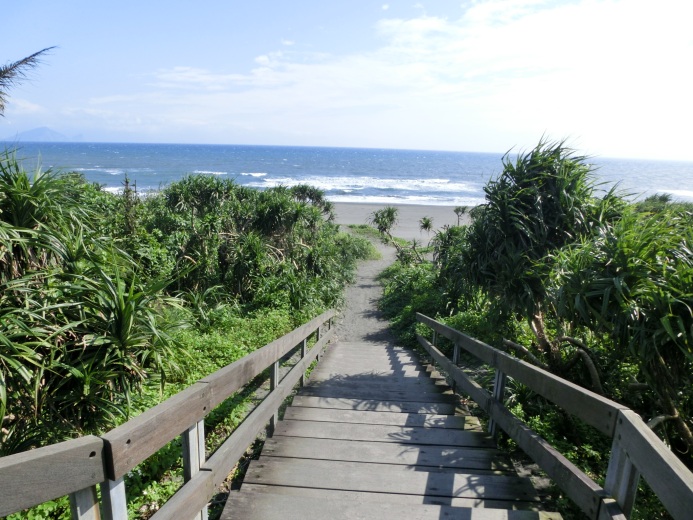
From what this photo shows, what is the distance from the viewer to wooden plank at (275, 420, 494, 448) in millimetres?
3158

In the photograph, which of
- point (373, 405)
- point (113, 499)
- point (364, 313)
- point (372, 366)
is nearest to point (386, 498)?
point (113, 499)

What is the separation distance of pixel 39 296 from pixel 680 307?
4.16m

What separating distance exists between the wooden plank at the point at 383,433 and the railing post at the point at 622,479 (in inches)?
56.1

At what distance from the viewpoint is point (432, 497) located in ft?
7.93

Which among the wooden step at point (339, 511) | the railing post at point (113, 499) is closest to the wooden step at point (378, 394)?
the wooden step at point (339, 511)

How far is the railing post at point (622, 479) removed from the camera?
63.9 inches

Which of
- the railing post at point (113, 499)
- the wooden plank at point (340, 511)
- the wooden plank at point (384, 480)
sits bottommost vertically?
the wooden plank at point (384, 480)

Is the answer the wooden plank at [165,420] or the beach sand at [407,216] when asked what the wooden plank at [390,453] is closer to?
the wooden plank at [165,420]

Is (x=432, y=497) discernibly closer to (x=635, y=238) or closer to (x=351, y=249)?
(x=635, y=238)

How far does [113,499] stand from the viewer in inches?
51.7

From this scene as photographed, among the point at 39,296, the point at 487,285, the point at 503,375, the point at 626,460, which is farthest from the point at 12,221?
the point at 487,285

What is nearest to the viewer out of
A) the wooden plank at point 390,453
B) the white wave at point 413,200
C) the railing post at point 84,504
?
the railing post at point 84,504

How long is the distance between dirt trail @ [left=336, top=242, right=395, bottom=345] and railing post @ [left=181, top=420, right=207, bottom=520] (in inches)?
332

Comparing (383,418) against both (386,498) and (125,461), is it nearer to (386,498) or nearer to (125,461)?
(386,498)
